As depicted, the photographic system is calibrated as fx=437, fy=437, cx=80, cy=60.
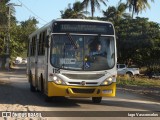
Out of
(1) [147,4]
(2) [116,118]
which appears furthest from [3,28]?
(2) [116,118]

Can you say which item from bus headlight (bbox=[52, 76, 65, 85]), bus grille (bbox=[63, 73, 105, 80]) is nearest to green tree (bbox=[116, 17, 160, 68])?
bus grille (bbox=[63, 73, 105, 80])

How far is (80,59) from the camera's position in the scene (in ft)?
51.7

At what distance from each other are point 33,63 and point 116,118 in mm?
9304

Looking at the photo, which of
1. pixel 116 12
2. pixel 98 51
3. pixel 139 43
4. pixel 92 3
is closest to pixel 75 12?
pixel 116 12

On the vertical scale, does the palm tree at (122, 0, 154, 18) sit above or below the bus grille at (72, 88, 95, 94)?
above

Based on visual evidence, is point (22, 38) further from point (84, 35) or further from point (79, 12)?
point (84, 35)

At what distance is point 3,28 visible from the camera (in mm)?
56312

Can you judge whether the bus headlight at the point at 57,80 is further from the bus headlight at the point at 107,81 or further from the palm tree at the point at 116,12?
the palm tree at the point at 116,12

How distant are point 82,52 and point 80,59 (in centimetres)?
28

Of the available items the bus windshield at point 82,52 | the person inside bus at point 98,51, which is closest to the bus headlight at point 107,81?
the bus windshield at point 82,52

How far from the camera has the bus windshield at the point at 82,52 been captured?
15.7 meters

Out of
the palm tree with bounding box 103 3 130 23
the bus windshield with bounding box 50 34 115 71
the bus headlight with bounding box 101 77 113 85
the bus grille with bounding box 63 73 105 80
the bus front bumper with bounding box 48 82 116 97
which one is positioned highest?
the palm tree with bounding box 103 3 130 23

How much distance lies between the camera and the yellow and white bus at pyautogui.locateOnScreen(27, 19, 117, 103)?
610 inches

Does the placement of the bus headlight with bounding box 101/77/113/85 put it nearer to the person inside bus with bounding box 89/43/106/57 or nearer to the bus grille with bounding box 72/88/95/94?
the bus grille with bounding box 72/88/95/94
